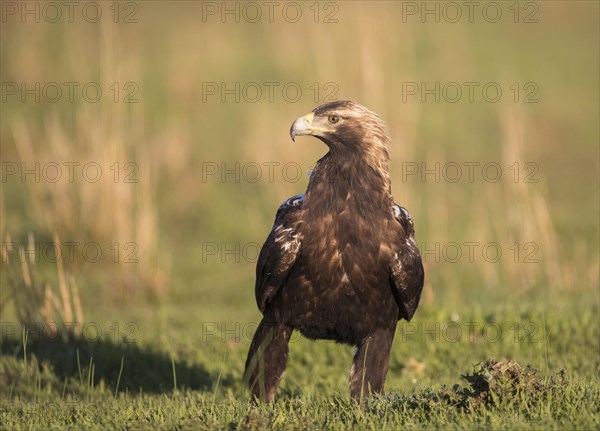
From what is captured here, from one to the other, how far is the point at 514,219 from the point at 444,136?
23.2 feet

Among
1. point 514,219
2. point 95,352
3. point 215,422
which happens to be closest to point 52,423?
point 215,422

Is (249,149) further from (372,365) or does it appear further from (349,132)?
(372,365)

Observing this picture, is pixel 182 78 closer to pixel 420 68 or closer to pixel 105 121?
pixel 420 68

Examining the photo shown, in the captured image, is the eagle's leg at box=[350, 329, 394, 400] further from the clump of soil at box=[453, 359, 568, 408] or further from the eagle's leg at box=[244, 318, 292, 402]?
the clump of soil at box=[453, 359, 568, 408]

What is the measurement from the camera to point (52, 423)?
6301 mm

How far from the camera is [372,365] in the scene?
291 inches

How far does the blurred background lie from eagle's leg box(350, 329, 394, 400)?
2403 millimetres

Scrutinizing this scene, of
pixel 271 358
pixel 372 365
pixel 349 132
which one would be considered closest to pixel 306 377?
pixel 271 358

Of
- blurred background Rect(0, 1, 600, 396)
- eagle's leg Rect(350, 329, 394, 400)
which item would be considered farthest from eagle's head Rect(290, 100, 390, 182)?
blurred background Rect(0, 1, 600, 396)

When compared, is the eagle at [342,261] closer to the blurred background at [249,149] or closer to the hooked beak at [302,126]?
the hooked beak at [302,126]

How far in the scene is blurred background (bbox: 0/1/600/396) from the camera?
12.7 meters

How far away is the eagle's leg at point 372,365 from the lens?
7383mm

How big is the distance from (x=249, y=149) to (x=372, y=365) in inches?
416

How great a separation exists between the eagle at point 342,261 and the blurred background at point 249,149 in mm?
2163
